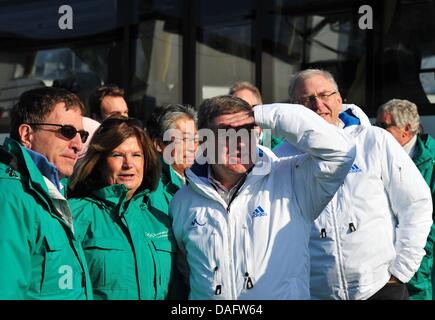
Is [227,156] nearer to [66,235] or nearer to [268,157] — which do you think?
[268,157]

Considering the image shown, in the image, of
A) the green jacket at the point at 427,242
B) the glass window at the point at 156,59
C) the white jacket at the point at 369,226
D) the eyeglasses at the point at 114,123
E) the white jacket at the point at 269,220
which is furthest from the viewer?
the glass window at the point at 156,59

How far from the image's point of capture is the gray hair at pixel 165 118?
508 cm

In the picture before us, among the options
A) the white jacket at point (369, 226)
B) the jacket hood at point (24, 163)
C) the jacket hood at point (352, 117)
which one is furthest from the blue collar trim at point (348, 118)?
the jacket hood at point (24, 163)

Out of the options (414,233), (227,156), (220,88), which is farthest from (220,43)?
Result: (227,156)

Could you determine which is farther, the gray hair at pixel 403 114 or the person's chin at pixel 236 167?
the gray hair at pixel 403 114

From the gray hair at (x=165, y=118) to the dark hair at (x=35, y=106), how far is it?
4.75ft

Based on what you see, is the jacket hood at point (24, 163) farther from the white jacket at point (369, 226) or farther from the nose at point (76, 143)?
the white jacket at point (369, 226)

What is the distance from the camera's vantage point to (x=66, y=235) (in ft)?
10.8

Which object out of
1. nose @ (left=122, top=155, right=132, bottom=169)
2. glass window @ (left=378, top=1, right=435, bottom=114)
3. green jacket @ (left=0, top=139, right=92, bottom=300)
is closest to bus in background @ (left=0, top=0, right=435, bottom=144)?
glass window @ (left=378, top=1, right=435, bottom=114)

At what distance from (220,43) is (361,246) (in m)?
3.91

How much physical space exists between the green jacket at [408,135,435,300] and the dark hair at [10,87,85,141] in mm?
3070

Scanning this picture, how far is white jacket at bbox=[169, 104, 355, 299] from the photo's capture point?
3449mm

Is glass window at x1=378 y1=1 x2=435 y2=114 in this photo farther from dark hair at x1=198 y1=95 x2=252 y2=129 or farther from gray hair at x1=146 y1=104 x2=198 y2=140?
dark hair at x1=198 y1=95 x2=252 y2=129

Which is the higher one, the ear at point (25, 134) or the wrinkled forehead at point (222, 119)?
the wrinkled forehead at point (222, 119)
